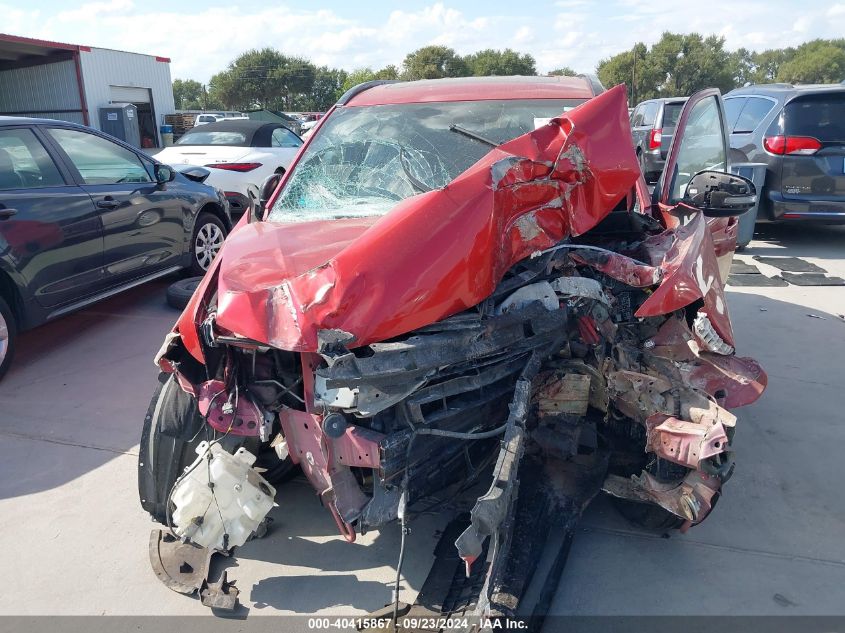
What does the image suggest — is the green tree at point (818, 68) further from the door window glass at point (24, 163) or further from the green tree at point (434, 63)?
the door window glass at point (24, 163)

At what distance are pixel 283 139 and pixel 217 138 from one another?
1046mm

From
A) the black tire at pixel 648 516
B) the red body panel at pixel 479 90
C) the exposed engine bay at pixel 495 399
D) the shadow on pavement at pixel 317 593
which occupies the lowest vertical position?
the shadow on pavement at pixel 317 593

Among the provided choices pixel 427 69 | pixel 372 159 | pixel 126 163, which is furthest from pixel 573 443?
pixel 427 69

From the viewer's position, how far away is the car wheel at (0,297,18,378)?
4.60 metres

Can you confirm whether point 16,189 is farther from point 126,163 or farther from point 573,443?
point 573,443

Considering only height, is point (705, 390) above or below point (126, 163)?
below

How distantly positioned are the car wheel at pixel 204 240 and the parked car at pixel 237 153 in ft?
6.62

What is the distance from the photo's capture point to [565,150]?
2.84 m

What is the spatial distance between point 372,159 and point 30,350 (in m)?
3.52

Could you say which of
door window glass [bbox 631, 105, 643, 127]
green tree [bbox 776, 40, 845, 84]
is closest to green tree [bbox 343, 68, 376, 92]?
green tree [bbox 776, 40, 845, 84]

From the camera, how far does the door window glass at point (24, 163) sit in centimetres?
478

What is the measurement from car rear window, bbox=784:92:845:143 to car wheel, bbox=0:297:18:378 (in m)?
8.23

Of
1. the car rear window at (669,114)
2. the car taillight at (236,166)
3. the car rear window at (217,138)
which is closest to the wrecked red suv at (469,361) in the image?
the car taillight at (236,166)

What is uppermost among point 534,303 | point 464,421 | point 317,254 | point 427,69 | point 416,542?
point 427,69
